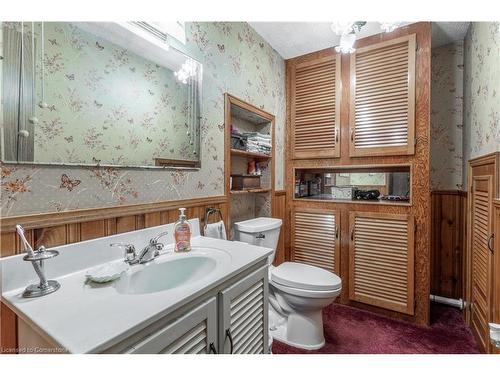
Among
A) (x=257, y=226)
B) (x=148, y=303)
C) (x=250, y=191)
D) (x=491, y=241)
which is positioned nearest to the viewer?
(x=148, y=303)

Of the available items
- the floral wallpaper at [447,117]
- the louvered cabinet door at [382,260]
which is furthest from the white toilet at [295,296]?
the floral wallpaper at [447,117]

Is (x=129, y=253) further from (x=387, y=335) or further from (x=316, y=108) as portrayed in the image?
(x=316, y=108)

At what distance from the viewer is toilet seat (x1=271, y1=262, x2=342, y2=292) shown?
4.77ft

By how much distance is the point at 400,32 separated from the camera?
181 cm

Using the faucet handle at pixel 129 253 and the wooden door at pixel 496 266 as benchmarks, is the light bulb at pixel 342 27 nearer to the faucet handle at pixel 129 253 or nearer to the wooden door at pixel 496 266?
the wooden door at pixel 496 266

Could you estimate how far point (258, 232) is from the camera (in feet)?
5.49

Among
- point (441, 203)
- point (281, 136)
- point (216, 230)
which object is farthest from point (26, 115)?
point (441, 203)

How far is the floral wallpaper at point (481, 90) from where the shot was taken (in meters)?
1.32

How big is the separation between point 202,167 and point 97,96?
0.61 meters

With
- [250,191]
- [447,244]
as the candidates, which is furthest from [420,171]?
[250,191]

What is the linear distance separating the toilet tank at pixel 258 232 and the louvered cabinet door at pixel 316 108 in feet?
2.61

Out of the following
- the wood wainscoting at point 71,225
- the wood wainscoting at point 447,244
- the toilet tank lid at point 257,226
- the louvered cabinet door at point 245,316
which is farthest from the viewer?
the wood wainscoting at point 447,244

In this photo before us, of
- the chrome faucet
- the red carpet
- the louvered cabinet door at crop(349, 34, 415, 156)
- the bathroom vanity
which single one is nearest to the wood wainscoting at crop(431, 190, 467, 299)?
the red carpet

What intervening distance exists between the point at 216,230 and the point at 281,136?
1166mm
